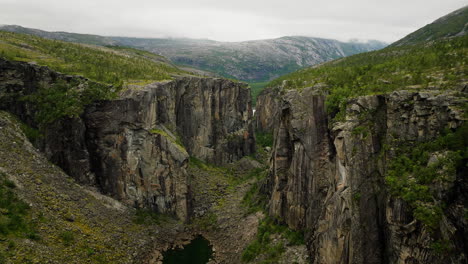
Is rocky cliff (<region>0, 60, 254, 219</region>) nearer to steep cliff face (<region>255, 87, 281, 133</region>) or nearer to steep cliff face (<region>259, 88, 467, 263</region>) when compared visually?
steep cliff face (<region>259, 88, 467, 263</region>)

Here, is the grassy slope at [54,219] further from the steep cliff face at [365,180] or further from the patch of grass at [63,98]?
the steep cliff face at [365,180]

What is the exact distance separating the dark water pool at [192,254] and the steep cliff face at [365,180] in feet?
51.9

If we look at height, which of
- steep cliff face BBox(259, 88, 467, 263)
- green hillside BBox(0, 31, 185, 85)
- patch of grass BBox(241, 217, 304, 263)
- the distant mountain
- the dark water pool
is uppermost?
the distant mountain

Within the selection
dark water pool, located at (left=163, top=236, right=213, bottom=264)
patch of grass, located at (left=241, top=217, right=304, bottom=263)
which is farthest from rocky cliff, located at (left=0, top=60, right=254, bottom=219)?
patch of grass, located at (left=241, top=217, right=304, bottom=263)

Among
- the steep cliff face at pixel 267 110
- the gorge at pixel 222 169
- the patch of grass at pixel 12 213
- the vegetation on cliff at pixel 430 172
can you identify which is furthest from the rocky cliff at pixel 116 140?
the steep cliff face at pixel 267 110

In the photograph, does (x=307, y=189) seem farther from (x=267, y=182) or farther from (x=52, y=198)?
(x=52, y=198)

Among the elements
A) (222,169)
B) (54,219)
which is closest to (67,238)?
(54,219)

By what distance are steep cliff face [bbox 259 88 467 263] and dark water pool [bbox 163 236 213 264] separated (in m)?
15.8

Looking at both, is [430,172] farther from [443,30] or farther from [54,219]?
[443,30]

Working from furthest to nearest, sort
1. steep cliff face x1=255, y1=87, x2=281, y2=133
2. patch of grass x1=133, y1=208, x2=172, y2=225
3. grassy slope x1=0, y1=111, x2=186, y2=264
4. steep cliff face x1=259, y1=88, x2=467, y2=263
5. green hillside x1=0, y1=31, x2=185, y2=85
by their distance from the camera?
steep cliff face x1=255, y1=87, x2=281, y2=133 < green hillside x1=0, y1=31, x2=185, y2=85 < patch of grass x1=133, y1=208, x2=172, y2=225 < grassy slope x1=0, y1=111, x2=186, y2=264 < steep cliff face x1=259, y1=88, x2=467, y2=263

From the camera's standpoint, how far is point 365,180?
32.2m

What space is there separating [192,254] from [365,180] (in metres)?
31.0

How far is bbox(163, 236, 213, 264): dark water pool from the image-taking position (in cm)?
4831

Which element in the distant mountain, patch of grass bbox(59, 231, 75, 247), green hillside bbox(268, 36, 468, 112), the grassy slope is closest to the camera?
green hillside bbox(268, 36, 468, 112)
